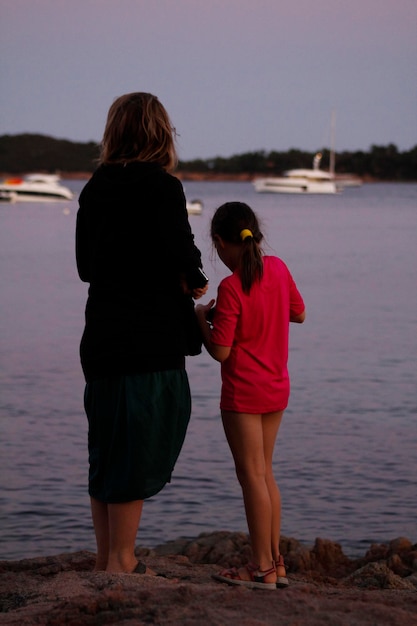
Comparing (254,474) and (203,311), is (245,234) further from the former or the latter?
(254,474)

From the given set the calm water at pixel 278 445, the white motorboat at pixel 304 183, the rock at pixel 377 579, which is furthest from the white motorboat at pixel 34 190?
the rock at pixel 377 579

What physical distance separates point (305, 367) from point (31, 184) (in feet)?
230

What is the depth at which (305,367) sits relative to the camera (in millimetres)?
13328

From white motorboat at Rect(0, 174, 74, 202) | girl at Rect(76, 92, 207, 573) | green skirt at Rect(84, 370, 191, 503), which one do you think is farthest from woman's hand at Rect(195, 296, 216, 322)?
white motorboat at Rect(0, 174, 74, 202)

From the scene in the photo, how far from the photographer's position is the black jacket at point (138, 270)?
399cm

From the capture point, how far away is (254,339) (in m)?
4.26

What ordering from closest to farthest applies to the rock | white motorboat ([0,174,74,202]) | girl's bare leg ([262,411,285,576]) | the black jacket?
the black jacket
girl's bare leg ([262,411,285,576])
the rock
white motorboat ([0,174,74,202])

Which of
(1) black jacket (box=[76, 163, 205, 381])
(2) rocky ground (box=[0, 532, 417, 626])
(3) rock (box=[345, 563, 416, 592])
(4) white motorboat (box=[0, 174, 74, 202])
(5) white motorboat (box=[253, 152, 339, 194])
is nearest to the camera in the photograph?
(2) rocky ground (box=[0, 532, 417, 626])

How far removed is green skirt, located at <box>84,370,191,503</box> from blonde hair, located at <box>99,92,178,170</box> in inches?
29.9

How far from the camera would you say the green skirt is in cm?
403

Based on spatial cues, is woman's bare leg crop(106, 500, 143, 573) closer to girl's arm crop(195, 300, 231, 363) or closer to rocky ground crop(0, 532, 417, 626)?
rocky ground crop(0, 532, 417, 626)

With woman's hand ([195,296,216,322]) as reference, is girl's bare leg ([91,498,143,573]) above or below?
below

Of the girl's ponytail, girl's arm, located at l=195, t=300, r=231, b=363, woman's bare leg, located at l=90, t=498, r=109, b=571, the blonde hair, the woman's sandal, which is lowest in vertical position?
the woman's sandal

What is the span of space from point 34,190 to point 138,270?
257 feet
